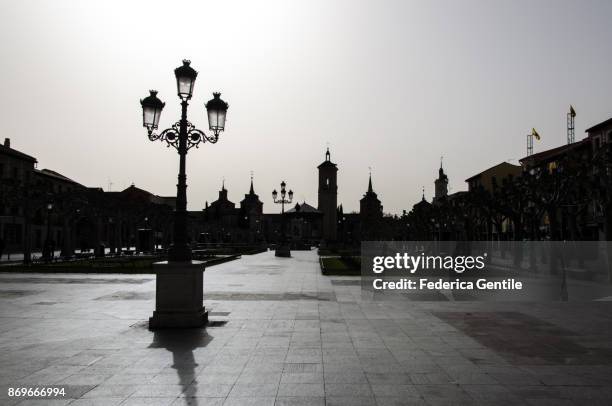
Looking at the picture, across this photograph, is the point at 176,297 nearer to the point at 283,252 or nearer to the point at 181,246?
the point at 181,246

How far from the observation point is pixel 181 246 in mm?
11164

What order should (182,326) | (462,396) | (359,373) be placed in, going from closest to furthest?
1. (462,396)
2. (359,373)
3. (182,326)

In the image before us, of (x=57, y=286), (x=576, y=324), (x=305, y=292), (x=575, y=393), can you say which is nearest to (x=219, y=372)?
(x=575, y=393)

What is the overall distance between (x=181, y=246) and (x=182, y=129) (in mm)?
2700

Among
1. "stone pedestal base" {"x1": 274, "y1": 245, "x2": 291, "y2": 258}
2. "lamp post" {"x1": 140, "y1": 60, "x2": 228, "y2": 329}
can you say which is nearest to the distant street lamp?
"lamp post" {"x1": 140, "y1": 60, "x2": 228, "y2": 329}

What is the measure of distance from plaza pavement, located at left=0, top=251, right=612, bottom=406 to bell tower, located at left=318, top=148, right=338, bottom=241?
11016 cm

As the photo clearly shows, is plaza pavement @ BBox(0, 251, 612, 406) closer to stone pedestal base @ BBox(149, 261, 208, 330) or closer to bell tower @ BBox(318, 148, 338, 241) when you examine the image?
stone pedestal base @ BBox(149, 261, 208, 330)

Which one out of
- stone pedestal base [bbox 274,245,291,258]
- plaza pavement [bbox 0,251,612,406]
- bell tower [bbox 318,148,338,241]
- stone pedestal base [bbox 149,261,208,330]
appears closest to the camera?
plaza pavement [bbox 0,251,612,406]

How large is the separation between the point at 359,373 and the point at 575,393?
8.79ft

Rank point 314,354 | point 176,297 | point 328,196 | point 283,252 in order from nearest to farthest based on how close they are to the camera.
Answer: point 314,354
point 176,297
point 283,252
point 328,196

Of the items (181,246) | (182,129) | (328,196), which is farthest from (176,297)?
(328,196)

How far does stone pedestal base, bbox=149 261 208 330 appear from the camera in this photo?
10.7 meters

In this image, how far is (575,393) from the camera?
6.15m

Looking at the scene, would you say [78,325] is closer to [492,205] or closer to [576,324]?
[576,324]
